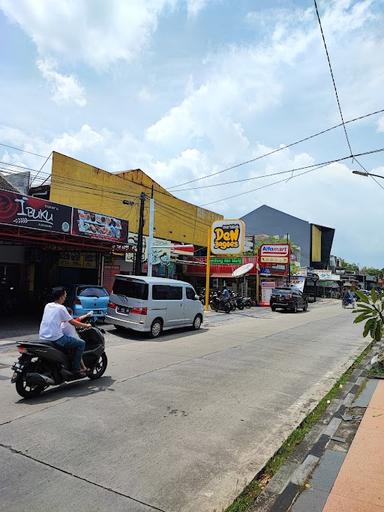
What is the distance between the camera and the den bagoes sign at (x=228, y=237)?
26297 mm

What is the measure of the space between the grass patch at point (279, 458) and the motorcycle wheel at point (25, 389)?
3761 mm

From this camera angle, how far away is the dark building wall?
6594 cm

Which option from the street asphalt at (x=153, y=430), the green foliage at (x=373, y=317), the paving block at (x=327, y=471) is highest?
the green foliage at (x=373, y=317)

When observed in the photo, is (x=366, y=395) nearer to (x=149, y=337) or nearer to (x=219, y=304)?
(x=149, y=337)

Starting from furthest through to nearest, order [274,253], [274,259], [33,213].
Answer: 1. [274,253]
2. [274,259]
3. [33,213]

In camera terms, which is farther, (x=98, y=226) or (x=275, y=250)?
(x=275, y=250)

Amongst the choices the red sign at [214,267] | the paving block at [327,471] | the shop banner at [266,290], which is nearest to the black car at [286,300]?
the red sign at [214,267]

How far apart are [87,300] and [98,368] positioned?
776cm

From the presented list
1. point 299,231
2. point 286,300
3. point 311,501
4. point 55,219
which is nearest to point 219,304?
point 286,300

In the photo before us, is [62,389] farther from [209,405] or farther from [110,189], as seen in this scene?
[110,189]

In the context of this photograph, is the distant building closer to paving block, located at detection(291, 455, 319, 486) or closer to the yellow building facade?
the yellow building facade

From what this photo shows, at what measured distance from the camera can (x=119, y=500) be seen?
366cm

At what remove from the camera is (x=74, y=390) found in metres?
6.99

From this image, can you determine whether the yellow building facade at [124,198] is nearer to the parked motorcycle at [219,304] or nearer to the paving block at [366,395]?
the parked motorcycle at [219,304]
